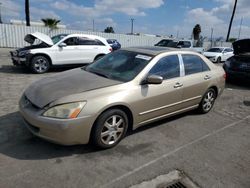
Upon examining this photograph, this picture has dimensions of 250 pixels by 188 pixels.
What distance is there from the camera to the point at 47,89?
317 centimetres

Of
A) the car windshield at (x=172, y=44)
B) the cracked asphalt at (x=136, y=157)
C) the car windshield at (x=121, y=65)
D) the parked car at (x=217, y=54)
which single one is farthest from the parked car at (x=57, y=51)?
the parked car at (x=217, y=54)

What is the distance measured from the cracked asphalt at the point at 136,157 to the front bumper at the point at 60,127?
11.7 inches

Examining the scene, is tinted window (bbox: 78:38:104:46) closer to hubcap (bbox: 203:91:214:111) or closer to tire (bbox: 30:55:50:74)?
tire (bbox: 30:55:50:74)

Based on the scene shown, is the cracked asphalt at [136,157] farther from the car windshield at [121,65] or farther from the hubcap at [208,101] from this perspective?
the car windshield at [121,65]

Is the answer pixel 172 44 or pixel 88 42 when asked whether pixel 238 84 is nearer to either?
pixel 88 42

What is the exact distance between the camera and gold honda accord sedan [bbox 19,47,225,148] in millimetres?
2816

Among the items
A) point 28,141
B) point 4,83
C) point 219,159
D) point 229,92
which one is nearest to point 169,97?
point 219,159

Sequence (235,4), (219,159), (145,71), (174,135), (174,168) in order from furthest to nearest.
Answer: (235,4)
(174,135)
(145,71)
(219,159)
(174,168)

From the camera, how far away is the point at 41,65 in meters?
8.23

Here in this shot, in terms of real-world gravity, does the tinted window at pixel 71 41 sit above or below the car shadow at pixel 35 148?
above

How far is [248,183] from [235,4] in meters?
30.8

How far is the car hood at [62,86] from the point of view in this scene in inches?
117

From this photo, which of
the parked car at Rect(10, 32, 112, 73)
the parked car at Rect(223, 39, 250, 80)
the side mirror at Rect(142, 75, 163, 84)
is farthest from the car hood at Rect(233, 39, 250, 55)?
the side mirror at Rect(142, 75, 163, 84)

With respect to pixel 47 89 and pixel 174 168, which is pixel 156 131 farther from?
pixel 47 89
